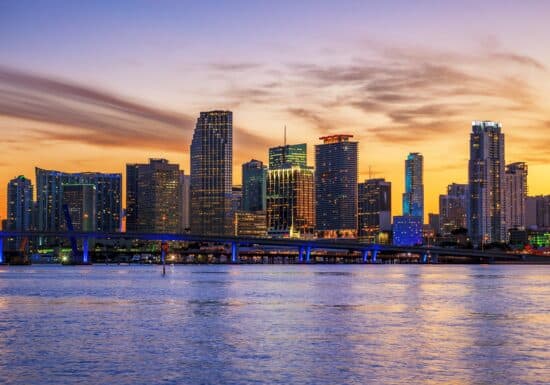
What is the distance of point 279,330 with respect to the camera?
156 ft

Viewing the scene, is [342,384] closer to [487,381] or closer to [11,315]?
[487,381]

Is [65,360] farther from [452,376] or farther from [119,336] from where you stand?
[452,376]

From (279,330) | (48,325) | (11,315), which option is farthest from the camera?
(11,315)

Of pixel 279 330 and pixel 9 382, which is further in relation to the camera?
pixel 279 330

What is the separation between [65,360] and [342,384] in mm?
11898

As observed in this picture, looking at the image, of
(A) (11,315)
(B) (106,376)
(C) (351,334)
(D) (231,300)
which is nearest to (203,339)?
(C) (351,334)

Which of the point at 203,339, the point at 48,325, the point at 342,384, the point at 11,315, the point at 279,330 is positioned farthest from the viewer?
the point at 11,315

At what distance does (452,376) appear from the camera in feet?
104

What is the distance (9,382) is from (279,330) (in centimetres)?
1928

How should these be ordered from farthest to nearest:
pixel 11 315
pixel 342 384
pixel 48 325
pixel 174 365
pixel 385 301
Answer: pixel 385 301, pixel 11 315, pixel 48 325, pixel 174 365, pixel 342 384

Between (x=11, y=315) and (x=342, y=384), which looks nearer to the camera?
(x=342, y=384)

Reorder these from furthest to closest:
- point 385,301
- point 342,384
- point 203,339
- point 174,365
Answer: point 385,301 < point 203,339 < point 174,365 < point 342,384

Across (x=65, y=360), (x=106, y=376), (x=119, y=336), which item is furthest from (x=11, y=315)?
(x=106, y=376)

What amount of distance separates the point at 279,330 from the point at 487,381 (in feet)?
59.8
